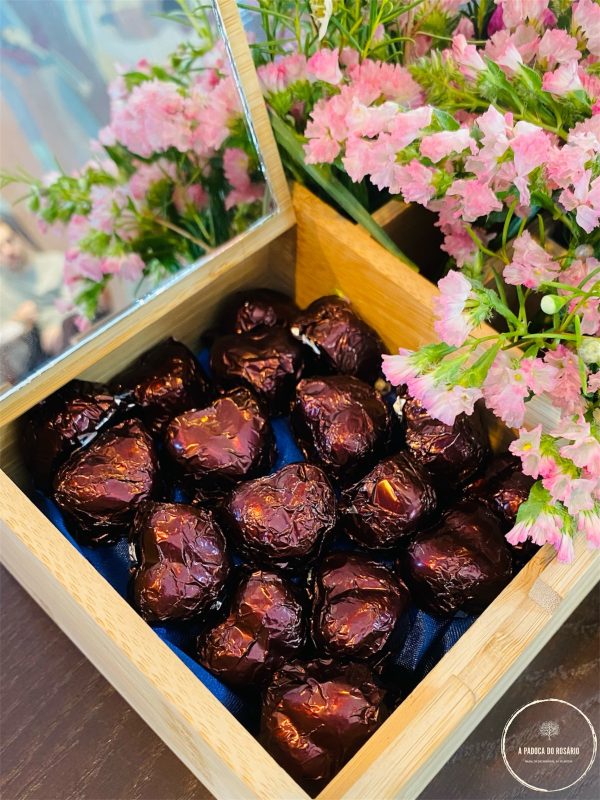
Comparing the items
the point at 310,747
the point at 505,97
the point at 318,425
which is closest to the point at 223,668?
the point at 310,747

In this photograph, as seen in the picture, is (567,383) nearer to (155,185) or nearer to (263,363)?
(263,363)

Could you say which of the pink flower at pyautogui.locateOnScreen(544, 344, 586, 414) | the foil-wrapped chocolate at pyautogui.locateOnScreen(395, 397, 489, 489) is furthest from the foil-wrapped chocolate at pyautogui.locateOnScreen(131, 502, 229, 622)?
the pink flower at pyautogui.locateOnScreen(544, 344, 586, 414)

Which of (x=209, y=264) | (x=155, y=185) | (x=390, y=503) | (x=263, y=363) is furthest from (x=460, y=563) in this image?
(x=155, y=185)

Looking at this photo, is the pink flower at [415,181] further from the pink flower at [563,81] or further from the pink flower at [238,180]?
the pink flower at [238,180]

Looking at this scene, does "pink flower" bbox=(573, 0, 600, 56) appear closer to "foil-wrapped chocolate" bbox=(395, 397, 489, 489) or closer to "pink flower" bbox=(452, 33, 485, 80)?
"pink flower" bbox=(452, 33, 485, 80)

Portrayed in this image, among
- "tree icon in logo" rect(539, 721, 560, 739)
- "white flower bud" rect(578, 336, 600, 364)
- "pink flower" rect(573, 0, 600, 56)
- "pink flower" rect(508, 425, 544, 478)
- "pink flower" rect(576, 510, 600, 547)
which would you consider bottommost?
"tree icon in logo" rect(539, 721, 560, 739)

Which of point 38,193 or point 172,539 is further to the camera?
point 38,193

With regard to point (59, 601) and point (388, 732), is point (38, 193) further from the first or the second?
point (388, 732)

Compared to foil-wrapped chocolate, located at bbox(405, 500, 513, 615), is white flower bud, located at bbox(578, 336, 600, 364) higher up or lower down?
higher up
